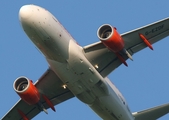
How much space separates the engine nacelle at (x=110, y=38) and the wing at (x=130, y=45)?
0.79 meters

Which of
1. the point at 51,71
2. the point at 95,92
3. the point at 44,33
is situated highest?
the point at 44,33

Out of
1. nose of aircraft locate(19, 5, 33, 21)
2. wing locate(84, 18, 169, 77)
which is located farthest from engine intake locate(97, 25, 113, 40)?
nose of aircraft locate(19, 5, 33, 21)

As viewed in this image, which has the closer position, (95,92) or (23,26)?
(23,26)

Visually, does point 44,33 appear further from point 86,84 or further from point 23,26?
point 86,84

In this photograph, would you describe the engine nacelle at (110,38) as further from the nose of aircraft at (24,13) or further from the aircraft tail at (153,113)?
the aircraft tail at (153,113)

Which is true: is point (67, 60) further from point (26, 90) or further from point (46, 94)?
point (46, 94)

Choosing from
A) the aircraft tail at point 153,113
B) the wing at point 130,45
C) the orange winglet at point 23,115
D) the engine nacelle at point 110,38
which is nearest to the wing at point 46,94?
the orange winglet at point 23,115

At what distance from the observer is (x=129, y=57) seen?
34.0 m

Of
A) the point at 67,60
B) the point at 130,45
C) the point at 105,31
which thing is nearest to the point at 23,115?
the point at 67,60

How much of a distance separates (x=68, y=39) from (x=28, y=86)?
195 inches

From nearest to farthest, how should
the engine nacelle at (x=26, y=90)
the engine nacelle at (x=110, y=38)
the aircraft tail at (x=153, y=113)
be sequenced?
the engine nacelle at (x=110, y=38)
the engine nacelle at (x=26, y=90)
the aircraft tail at (x=153, y=113)

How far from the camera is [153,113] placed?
1535 inches

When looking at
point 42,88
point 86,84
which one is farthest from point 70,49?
point 42,88

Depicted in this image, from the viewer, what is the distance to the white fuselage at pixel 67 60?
104 feet
